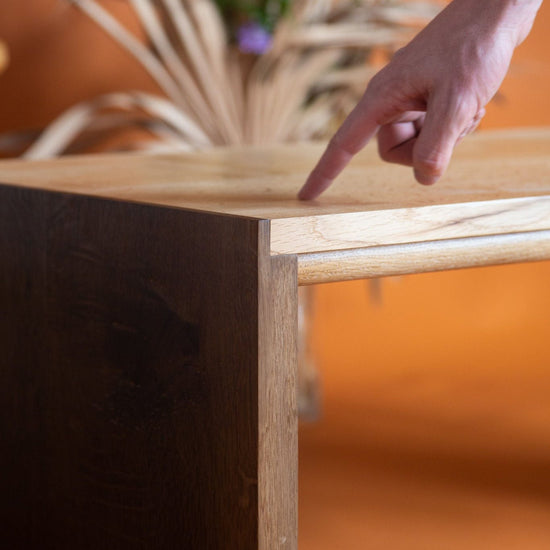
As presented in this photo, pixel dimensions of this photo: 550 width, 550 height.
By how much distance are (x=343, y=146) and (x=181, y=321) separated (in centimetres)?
16

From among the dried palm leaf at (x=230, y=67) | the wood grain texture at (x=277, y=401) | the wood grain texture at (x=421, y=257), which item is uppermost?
the dried palm leaf at (x=230, y=67)

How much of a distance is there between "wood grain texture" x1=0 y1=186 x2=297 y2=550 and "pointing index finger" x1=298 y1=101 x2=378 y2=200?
0.38 feet

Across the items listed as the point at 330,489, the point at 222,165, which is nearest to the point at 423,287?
the point at 330,489

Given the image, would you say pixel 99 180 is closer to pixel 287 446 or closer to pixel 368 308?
pixel 287 446

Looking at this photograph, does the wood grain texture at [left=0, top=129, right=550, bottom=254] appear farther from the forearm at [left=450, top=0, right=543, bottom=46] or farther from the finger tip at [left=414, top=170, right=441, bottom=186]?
the forearm at [left=450, top=0, right=543, bottom=46]

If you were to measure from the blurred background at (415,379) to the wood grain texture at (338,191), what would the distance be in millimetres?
475

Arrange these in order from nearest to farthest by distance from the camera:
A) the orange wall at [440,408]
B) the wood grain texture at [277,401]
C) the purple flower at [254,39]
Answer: the wood grain texture at [277,401]
the orange wall at [440,408]
the purple flower at [254,39]

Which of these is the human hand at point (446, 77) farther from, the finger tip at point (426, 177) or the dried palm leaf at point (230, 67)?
the dried palm leaf at point (230, 67)

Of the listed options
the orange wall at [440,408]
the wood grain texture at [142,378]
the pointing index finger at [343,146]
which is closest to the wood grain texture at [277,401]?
the wood grain texture at [142,378]

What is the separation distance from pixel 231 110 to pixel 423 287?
101cm

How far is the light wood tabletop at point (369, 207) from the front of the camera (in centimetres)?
64

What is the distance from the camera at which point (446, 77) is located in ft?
2.10

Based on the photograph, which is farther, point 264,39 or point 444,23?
point 264,39

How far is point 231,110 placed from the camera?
208 centimetres
